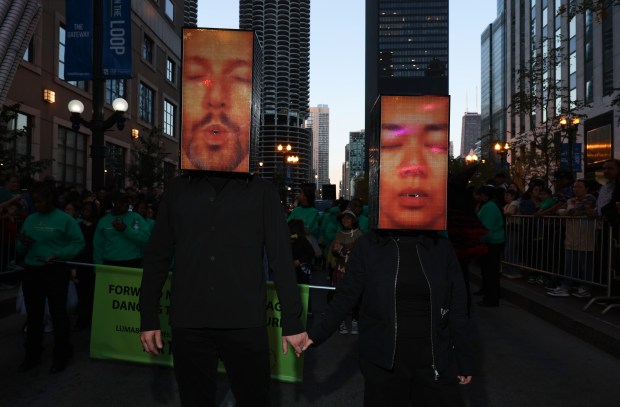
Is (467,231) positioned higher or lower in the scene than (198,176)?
lower

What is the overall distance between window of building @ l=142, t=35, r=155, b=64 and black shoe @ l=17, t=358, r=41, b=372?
29.9 meters

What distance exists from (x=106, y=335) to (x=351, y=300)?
3.56 m

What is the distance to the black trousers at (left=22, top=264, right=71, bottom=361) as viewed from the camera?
557 centimetres

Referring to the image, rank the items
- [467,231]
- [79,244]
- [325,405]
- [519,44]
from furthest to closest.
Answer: [519,44] < [79,244] < [467,231] < [325,405]

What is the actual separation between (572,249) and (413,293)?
7692 millimetres

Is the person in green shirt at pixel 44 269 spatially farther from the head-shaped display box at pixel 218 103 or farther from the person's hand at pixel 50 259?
the head-shaped display box at pixel 218 103

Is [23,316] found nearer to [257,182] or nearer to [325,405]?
[325,405]

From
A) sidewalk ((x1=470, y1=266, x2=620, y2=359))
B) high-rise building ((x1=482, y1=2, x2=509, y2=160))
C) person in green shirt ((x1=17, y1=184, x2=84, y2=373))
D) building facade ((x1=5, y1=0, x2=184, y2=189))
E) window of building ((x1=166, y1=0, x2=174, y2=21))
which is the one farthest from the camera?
high-rise building ((x1=482, y1=2, x2=509, y2=160))

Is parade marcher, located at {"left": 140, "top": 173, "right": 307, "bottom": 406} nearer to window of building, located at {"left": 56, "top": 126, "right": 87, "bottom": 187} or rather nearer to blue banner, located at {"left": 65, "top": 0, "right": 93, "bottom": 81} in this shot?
blue banner, located at {"left": 65, "top": 0, "right": 93, "bottom": 81}

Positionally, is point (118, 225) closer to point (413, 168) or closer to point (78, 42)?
point (413, 168)

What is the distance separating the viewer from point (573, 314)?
7.68 meters

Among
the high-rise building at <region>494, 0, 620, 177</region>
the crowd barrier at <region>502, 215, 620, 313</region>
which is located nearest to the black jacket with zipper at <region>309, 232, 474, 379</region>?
the crowd barrier at <region>502, 215, 620, 313</region>

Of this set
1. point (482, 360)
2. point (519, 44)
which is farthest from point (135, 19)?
point (519, 44)

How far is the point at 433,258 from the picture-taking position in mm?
2848
